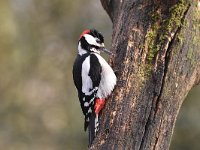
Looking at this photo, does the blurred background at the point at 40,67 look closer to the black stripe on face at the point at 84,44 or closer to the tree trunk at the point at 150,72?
the black stripe on face at the point at 84,44

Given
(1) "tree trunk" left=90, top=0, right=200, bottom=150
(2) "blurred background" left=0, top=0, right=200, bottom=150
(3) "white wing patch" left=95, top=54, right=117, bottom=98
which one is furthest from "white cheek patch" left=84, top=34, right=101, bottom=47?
(2) "blurred background" left=0, top=0, right=200, bottom=150

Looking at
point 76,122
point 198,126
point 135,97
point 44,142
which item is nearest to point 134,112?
point 135,97

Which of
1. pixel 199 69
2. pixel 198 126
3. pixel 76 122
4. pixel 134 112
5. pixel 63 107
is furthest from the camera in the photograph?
pixel 63 107

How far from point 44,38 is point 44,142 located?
99.6 inches

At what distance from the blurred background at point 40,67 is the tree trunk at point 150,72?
26.7 feet

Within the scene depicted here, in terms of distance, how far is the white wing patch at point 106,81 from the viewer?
491 cm

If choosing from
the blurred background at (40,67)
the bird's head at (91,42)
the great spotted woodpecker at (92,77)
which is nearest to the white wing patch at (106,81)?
the great spotted woodpecker at (92,77)

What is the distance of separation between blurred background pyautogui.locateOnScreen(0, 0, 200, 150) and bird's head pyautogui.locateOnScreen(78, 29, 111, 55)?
7471 mm

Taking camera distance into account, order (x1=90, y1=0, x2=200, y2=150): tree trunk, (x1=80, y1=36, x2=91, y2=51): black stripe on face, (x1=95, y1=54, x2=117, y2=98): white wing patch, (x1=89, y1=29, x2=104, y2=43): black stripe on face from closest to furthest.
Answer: (x1=90, y1=0, x2=200, y2=150): tree trunk
(x1=95, y1=54, x2=117, y2=98): white wing patch
(x1=89, y1=29, x2=104, y2=43): black stripe on face
(x1=80, y1=36, x2=91, y2=51): black stripe on face

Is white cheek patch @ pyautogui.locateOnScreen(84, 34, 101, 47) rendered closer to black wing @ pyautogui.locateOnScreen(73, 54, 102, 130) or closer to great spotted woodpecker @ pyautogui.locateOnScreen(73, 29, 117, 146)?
great spotted woodpecker @ pyautogui.locateOnScreen(73, 29, 117, 146)

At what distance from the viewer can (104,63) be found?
5184 mm

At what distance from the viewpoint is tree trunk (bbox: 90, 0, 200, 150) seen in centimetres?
465

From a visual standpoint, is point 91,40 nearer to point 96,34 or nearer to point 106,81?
point 96,34

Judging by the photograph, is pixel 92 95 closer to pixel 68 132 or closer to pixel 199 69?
pixel 199 69
